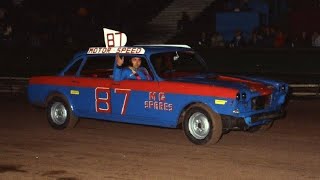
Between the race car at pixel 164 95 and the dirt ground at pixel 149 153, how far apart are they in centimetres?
35

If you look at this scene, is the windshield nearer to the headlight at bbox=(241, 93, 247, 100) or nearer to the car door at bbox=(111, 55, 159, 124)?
the car door at bbox=(111, 55, 159, 124)

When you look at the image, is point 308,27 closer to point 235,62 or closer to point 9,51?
point 235,62

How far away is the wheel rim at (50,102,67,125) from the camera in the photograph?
12.3 meters

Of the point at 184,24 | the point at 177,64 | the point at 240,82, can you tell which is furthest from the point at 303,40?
the point at 240,82

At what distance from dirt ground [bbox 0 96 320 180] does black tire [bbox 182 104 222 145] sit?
0.17 meters

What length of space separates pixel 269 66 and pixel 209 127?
1017cm

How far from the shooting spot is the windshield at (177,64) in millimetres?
11023

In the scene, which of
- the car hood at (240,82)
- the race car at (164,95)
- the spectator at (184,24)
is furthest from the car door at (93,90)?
the spectator at (184,24)

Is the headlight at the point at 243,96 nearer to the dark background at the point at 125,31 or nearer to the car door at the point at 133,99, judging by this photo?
the car door at the point at 133,99

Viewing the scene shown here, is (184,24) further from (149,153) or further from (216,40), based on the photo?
(149,153)

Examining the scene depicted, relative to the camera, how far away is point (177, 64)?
37.4 ft

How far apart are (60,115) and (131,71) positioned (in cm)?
193

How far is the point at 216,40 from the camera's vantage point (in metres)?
23.2

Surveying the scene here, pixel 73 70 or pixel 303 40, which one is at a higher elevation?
pixel 73 70
